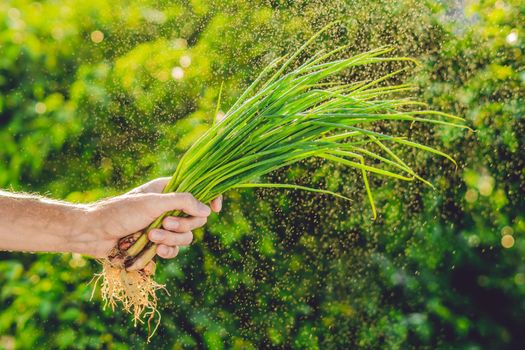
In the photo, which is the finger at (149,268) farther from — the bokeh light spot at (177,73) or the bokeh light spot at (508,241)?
the bokeh light spot at (508,241)

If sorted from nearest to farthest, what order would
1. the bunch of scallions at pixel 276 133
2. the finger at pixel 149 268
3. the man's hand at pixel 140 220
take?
the bunch of scallions at pixel 276 133
the man's hand at pixel 140 220
the finger at pixel 149 268

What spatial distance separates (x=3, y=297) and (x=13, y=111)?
72 centimetres

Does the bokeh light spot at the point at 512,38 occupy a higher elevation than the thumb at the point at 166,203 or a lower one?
higher

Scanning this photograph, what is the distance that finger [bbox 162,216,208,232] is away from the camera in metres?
1.95

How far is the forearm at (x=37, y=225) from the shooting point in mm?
1997

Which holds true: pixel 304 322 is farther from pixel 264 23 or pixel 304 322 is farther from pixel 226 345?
pixel 264 23

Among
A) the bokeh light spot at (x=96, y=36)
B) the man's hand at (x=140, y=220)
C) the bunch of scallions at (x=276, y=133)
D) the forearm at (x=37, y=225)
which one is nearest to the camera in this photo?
the bunch of scallions at (x=276, y=133)

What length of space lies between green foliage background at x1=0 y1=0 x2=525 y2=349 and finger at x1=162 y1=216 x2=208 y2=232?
0.76m

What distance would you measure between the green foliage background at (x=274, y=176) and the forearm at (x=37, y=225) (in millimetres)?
722

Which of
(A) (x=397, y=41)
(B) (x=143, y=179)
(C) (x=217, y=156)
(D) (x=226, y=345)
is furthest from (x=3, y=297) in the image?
(A) (x=397, y=41)

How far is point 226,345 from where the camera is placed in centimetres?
285

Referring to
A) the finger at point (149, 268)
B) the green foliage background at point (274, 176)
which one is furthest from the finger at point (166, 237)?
the green foliage background at point (274, 176)

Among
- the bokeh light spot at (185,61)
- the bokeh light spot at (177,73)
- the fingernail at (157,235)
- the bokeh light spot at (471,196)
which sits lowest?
the fingernail at (157,235)

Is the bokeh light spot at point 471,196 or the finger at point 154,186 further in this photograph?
the bokeh light spot at point 471,196
